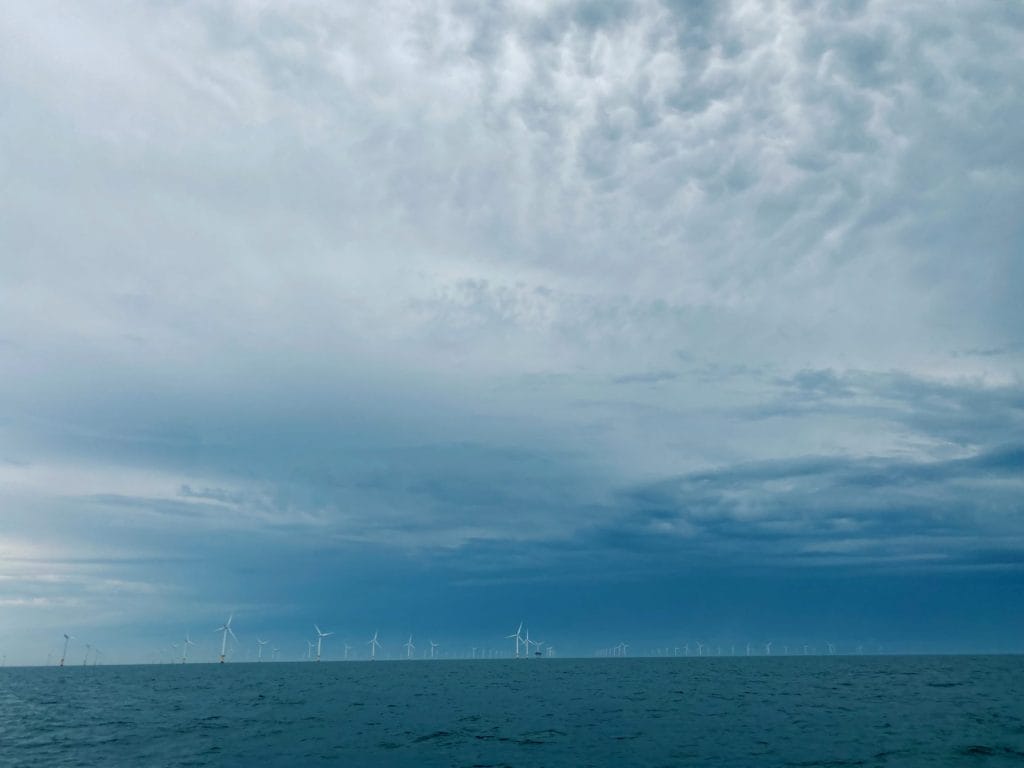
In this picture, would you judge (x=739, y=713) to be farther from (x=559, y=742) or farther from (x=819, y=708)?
(x=559, y=742)

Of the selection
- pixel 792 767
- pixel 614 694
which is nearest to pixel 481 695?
pixel 614 694

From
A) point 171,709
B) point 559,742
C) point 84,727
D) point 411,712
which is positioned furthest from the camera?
point 171,709

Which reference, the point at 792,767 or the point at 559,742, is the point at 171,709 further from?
the point at 792,767

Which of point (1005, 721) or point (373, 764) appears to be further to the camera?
point (1005, 721)

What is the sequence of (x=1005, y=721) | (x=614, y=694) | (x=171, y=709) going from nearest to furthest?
(x=1005, y=721) < (x=171, y=709) < (x=614, y=694)

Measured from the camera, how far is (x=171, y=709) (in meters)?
101

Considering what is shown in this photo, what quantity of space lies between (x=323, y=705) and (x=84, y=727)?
115 ft

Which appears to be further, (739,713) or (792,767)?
(739,713)

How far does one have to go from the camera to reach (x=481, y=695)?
5079 inches

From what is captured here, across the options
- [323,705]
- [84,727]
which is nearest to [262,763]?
[84,727]

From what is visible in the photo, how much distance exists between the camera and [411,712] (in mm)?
93875

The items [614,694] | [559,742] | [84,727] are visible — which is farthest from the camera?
[614,694]

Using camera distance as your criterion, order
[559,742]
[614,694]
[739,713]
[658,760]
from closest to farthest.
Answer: [658,760] < [559,742] < [739,713] < [614,694]

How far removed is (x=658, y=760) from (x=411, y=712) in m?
49.7
